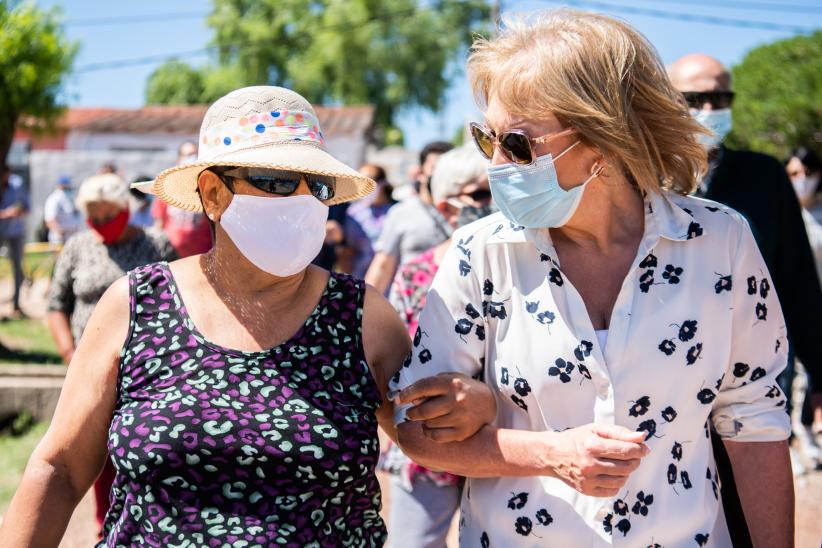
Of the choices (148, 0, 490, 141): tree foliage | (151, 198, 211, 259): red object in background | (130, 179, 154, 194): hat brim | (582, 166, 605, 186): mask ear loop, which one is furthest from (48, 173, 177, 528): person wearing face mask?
(148, 0, 490, 141): tree foliage

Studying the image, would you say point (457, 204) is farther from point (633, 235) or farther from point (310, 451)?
point (310, 451)

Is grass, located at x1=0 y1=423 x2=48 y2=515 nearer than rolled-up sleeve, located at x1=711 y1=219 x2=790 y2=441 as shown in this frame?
No

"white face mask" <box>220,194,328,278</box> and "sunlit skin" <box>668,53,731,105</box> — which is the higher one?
"sunlit skin" <box>668,53,731,105</box>

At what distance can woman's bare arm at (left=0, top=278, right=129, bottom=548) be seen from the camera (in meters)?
2.19

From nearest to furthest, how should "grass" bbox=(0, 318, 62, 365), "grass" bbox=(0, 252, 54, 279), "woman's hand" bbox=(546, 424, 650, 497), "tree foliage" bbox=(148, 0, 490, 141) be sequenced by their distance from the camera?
"woman's hand" bbox=(546, 424, 650, 497) → "grass" bbox=(0, 318, 62, 365) → "grass" bbox=(0, 252, 54, 279) → "tree foliage" bbox=(148, 0, 490, 141)

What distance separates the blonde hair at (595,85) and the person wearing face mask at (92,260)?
3.11 m

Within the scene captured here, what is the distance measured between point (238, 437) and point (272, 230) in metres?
0.52

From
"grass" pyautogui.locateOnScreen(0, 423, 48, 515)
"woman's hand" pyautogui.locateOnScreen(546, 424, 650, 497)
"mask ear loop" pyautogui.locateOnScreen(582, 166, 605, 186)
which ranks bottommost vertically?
"grass" pyautogui.locateOnScreen(0, 423, 48, 515)

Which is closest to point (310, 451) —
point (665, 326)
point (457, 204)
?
point (665, 326)

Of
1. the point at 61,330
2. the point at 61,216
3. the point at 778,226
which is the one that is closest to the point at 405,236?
the point at 61,330

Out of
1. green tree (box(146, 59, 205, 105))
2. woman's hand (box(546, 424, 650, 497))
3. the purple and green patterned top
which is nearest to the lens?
woman's hand (box(546, 424, 650, 497))

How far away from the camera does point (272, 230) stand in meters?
2.22

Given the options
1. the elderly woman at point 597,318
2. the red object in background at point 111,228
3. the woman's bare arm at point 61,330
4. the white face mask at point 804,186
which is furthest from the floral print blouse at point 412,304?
the white face mask at point 804,186

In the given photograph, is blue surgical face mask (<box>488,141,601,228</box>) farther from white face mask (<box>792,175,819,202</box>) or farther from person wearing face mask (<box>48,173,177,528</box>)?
white face mask (<box>792,175,819,202</box>)
